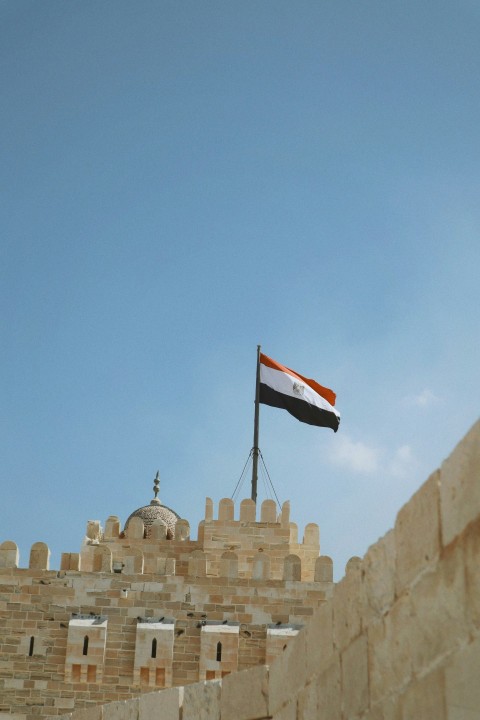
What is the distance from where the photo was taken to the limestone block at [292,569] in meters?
17.9

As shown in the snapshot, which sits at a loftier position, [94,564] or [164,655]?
[94,564]

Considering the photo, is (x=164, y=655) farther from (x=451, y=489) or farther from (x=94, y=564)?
(x=451, y=489)

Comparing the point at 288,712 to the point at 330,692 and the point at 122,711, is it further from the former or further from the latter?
the point at 122,711

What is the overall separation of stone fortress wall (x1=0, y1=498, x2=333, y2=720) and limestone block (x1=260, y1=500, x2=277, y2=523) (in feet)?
12.0

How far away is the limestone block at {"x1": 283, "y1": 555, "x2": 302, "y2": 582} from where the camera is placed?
17.9 meters

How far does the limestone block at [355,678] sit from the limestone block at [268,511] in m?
15.6

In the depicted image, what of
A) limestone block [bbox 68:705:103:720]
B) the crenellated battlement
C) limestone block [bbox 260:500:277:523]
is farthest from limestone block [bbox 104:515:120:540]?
limestone block [bbox 68:705:103:720]

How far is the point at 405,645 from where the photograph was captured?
5.37m

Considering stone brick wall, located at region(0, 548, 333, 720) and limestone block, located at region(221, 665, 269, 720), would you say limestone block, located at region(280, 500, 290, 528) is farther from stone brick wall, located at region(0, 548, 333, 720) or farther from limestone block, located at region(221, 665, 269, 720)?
limestone block, located at region(221, 665, 269, 720)

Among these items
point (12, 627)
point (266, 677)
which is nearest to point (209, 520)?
point (12, 627)

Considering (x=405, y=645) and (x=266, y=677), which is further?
(x=266, y=677)

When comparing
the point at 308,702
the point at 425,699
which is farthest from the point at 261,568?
the point at 425,699

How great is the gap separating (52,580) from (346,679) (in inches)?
479

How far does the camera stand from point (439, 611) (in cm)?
502
